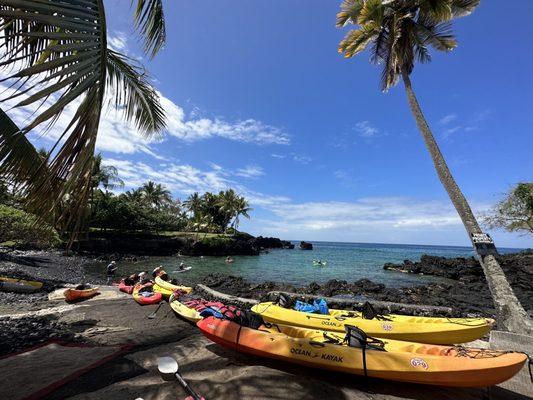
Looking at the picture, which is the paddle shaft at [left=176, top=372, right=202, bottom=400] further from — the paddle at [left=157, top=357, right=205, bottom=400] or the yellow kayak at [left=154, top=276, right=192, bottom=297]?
the yellow kayak at [left=154, top=276, right=192, bottom=297]

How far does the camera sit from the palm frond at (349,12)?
9172 millimetres

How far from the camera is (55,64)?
1.65 meters

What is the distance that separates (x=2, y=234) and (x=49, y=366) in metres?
12.3

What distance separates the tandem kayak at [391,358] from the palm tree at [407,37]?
3.32 meters

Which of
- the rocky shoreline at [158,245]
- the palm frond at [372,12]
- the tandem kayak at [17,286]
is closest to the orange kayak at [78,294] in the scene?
the tandem kayak at [17,286]

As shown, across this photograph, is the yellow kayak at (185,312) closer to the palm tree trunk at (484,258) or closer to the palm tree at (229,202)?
the palm tree trunk at (484,258)

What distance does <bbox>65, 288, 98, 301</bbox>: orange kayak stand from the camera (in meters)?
11.2

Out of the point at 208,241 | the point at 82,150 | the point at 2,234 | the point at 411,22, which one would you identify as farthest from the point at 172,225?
the point at 82,150

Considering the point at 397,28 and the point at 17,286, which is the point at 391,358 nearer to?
the point at 397,28

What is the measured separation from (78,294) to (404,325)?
1204 cm

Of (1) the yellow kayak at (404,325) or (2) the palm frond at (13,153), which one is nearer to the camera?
(2) the palm frond at (13,153)

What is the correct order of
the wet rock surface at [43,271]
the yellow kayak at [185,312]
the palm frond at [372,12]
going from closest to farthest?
the yellow kayak at [185,312] → the palm frond at [372,12] → the wet rock surface at [43,271]

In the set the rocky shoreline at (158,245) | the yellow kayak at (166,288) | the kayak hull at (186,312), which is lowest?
the kayak hull at (186,312)

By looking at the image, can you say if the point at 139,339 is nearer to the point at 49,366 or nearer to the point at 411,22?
the point at 49,366
